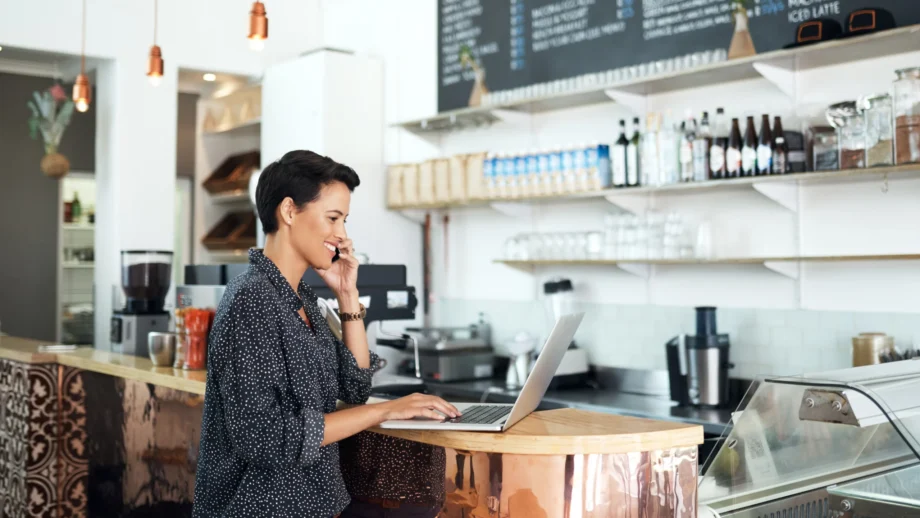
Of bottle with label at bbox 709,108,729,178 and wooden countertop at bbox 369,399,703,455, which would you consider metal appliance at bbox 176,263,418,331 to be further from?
wooden countertop at bbox 369,399,703,455

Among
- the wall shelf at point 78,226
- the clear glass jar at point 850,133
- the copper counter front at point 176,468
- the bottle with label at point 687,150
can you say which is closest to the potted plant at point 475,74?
the bottle with label at point 687,150

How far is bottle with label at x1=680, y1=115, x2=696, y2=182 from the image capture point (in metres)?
3.76

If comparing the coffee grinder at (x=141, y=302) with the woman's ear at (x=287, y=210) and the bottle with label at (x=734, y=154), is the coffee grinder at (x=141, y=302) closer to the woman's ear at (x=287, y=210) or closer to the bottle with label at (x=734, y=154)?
the woman's ear at (x=287, y=210)

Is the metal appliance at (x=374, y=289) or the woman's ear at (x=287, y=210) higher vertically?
the woman's ear at (x=287, y=210)

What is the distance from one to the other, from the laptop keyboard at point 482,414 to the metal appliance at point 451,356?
241 cm

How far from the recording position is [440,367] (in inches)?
181

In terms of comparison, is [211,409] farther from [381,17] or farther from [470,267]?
[381,17]

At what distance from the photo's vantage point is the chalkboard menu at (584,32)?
3.69 metres

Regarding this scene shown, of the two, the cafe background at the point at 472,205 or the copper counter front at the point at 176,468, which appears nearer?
the copper counter front at the point at 176,468

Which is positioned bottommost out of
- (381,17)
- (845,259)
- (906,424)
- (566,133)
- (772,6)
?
(906,424)

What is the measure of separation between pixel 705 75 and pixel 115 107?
3.38m

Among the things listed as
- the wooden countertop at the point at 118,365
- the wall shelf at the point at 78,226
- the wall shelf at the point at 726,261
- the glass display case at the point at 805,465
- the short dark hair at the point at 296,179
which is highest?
the wall shelf at the point at 78,226

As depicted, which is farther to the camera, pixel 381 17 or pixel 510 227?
pixel 381 17

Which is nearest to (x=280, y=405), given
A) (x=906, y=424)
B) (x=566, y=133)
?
(x=906, y=424)
